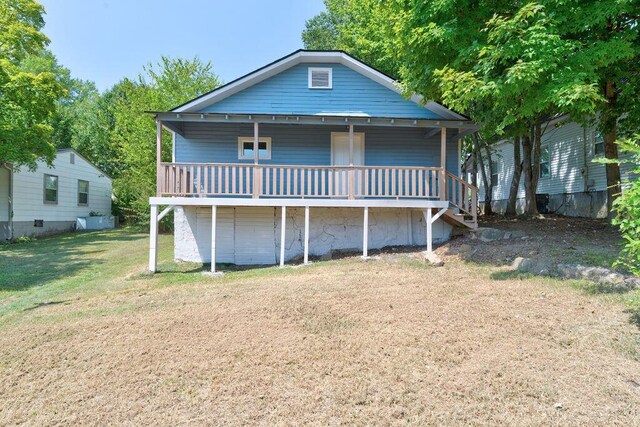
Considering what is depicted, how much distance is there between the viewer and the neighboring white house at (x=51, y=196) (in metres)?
15.7

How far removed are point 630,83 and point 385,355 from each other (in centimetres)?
877

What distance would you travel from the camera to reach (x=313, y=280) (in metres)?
7.02

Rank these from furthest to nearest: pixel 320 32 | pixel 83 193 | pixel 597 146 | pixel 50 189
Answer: pixel 320 32, pixel 83 193, pixel 50 189, pixel 597 146

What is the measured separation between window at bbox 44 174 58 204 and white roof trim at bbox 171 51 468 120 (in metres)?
12.1

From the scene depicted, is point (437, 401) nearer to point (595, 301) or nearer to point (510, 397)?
point (510, 397)

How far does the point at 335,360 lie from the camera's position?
3.78 m

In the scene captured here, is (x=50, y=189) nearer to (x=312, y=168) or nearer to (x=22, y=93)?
(x=22, y=93)

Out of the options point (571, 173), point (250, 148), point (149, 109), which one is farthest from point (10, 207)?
point (571, 173)

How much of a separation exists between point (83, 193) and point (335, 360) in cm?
2228

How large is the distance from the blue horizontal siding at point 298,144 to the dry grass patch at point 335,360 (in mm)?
6292

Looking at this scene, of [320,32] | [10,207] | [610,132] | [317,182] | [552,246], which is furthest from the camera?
[320,32]

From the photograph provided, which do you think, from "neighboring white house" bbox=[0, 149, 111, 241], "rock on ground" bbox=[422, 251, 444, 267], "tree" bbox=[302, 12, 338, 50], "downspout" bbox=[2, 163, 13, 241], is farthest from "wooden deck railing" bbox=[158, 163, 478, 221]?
"tree" bbox=[302, 12, 338, 50]

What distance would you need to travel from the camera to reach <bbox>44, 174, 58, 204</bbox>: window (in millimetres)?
18000

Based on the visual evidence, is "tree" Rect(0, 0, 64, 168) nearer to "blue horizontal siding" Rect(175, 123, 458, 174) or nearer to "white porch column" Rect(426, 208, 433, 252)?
"blue horizontal siding" Rect(175, 123, 458, 174)
